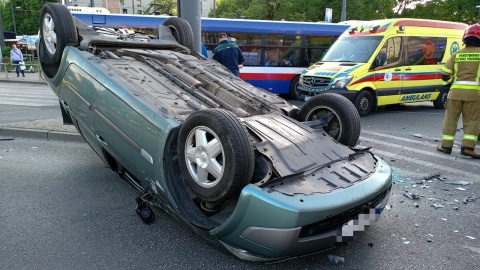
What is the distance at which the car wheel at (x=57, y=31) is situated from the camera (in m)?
4.02

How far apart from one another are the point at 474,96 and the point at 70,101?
550cm

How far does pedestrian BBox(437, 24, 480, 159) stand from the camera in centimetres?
561

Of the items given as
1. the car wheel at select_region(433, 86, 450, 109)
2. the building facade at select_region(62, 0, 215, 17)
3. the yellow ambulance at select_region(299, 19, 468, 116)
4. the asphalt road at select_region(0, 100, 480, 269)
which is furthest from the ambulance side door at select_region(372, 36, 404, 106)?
the building facade at select_region(62, 0, 215, 17)

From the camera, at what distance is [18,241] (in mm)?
3027

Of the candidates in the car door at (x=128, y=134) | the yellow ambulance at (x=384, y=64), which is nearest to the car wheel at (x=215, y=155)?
the car door at (x=128, y=134)

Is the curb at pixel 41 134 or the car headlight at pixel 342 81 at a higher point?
the car headlight at pixel 342 81

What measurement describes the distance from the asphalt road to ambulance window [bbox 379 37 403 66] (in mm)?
4800

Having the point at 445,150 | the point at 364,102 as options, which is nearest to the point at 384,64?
the point at 364,102

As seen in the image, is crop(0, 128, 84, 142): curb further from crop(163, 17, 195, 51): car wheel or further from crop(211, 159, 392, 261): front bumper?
crop(211, 159, 392, 261): front bumper

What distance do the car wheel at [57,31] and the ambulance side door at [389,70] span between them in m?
7.35

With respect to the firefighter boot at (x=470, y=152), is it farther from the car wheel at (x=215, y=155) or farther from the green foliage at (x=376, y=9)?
the green foliage at (x=376, y=9)

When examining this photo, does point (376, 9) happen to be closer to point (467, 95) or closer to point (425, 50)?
point (425, 50)

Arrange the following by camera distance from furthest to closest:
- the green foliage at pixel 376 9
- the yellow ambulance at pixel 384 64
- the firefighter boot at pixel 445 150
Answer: the green foliage at pixel 376 9
the yellow ambulance at pixel 384 64
the firefighter boot at pixel 445 150

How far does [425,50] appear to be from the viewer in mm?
10133
